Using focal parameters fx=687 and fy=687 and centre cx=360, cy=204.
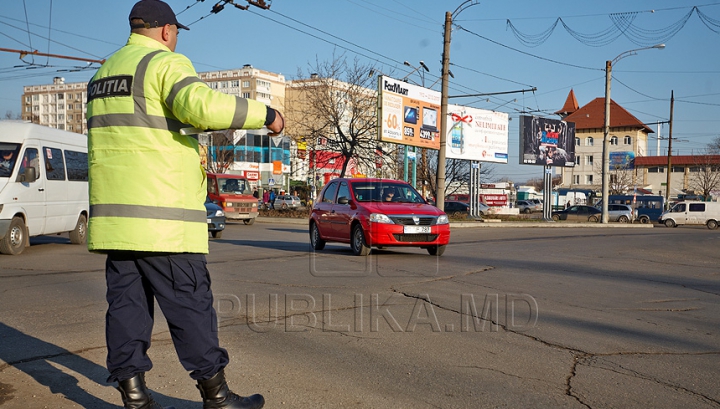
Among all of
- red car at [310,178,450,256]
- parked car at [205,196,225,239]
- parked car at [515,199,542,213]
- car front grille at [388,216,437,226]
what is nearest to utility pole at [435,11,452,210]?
parked car at [205,196,225,239]

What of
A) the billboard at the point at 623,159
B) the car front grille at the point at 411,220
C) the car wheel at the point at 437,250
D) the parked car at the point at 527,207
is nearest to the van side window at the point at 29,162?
the car front grille at the point at 411,220

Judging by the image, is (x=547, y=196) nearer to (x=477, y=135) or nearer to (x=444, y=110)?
(x=477, y=135)

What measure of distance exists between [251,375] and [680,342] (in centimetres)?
360

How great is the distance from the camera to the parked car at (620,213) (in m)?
54.5

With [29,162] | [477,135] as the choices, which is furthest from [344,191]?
[477,135]

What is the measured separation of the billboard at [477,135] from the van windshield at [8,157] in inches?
1163

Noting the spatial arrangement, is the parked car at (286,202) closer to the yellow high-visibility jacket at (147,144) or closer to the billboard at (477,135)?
the billboard at (477,135)

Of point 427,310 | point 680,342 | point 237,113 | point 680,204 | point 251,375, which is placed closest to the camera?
point 237,113

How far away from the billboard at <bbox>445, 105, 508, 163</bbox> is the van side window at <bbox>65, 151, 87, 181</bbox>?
88.8 ft

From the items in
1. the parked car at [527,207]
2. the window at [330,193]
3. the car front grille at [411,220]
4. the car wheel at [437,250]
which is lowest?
the parked car at [527,207]

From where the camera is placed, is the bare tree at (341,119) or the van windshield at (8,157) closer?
the van windshield at (8,157)

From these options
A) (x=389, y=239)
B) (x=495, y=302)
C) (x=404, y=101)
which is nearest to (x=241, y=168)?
(x=404, y=101)

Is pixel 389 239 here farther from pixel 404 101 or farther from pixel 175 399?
pixel 404 101

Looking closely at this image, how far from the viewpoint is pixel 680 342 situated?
5672 millimetres
